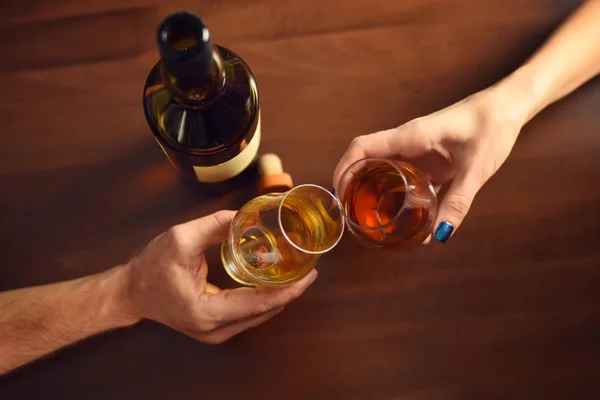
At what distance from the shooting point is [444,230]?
688 millimetres

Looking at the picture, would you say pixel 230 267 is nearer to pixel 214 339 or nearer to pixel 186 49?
pixel 214 339

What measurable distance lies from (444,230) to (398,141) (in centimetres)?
17

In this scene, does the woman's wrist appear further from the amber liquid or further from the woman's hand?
the amber liquid

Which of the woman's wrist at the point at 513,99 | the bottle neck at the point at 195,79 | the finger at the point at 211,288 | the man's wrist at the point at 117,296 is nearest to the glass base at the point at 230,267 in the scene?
the finger at the point at 211,288

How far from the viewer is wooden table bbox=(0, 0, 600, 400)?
825 mm

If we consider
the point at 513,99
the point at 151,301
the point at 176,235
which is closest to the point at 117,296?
the point at 151,301

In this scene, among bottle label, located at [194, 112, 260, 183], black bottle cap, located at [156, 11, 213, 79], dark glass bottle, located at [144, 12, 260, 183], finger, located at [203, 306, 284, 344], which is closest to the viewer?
black bottle cap, located at [156, 11, 213, 79]

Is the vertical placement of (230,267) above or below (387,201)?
below

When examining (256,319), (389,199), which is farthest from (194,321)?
(389,199)

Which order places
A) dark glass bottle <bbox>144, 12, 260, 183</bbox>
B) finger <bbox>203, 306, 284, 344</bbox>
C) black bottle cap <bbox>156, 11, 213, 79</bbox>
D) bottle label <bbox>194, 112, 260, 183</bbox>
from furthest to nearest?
finger <bbox>203, 306, 284, 344</bbox> → bottle label <bbox>194, 112, 260, 183</bbox> → dark glass bottle <bbox>144, 12, 260, 183</bbox> → black bottle cap <bbox>156, 11, 213, 79</bbox>

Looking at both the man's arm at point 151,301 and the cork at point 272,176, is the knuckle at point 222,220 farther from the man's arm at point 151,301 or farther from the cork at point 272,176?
the cork at point 272,176

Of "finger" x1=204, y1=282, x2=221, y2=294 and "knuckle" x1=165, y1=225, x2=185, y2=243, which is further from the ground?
"knuckle" x1=165, y1=225, x2=185, y2=243

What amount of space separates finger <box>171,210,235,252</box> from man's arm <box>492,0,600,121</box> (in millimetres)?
492

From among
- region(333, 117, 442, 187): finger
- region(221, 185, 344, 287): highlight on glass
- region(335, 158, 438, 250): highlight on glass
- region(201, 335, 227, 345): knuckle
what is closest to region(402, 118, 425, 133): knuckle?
region(333, 117, 442, 187): finger
